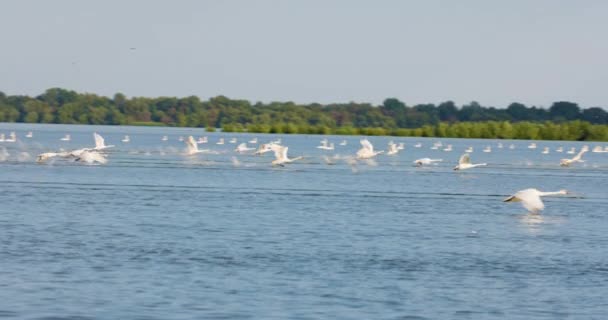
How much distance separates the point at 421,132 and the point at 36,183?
111 meters

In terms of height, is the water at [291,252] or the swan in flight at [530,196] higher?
the swan in flight at [530,196]

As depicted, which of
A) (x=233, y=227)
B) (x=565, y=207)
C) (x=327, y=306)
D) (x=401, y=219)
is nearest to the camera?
(x=327, y=306)

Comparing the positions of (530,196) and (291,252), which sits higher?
(530,196)

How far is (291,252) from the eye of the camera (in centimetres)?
2477

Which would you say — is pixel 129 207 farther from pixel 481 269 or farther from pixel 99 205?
pixel 481 269

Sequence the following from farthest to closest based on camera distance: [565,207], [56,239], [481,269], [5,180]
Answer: [5,180] → [565,207] → [56,239] → [481,269]

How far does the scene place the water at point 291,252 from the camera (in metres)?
18.6

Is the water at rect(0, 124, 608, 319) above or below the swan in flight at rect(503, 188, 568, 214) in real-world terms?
below

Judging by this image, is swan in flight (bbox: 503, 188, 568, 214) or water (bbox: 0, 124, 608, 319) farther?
swan in flight (bbox: 503, 188, 568, 214)

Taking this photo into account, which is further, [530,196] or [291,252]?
[530,196]

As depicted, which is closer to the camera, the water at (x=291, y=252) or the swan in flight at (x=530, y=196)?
the water at (x=291, y=252)

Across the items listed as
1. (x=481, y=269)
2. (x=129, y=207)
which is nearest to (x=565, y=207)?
(x=129, y=207)

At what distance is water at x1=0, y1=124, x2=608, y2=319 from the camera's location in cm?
1864

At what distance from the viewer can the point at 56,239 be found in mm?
25812
